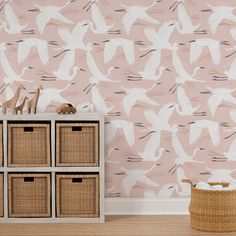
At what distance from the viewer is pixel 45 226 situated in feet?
13.9

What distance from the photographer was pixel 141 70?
4.63 metres

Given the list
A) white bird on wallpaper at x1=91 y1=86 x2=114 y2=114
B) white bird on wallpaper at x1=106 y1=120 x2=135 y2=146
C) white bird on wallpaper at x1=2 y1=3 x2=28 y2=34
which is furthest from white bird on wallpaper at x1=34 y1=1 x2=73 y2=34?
white bird on wallpaper at x1=106 y1=120 x2=135 y2=146

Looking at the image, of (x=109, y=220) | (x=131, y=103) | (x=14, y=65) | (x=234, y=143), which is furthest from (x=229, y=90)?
(x=14, y=65)

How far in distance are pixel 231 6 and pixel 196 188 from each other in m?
1.44

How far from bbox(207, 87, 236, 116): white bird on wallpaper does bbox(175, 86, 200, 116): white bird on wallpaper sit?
0.38 ft

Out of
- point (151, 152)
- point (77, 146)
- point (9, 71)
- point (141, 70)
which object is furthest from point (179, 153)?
point (9, 71)

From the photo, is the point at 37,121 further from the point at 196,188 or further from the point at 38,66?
the point at 196,188

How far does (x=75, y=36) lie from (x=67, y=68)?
251 mm

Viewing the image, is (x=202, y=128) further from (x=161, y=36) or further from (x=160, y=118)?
(x=161, y=36)

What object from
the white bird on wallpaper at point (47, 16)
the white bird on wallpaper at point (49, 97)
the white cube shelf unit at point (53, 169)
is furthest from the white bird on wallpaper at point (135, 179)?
the white bird on wallpaper at point (47, 16)

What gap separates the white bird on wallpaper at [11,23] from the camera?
4594mm

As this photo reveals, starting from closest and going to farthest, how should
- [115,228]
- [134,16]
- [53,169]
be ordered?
1. [115,228]
2. [53,169]
3. [134,16]

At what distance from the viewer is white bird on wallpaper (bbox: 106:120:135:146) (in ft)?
15.3

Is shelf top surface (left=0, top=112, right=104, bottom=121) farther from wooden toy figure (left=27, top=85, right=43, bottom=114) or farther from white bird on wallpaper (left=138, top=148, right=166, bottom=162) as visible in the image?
white bird on wallpaper (left=138, top=148, right=166, bottom=162)
